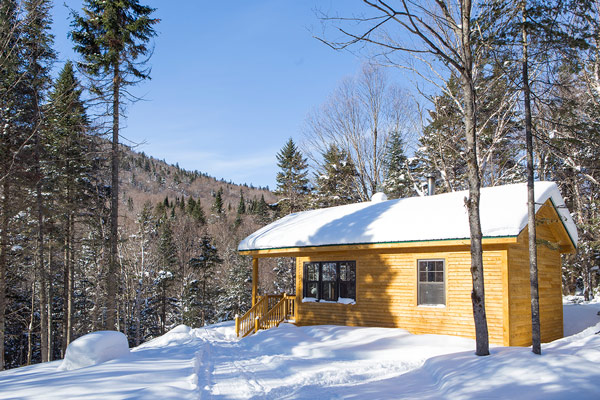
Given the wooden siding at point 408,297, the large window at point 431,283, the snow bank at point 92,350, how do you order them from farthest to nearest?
1. the large window at point 431,283
2. the wooden siding at point 408,297
3. the snow bank at point 92,350

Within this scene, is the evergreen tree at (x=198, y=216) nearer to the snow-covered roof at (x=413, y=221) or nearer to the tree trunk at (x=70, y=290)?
the tree trunk at (x=70, y=290)

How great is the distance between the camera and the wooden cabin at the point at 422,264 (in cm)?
1016

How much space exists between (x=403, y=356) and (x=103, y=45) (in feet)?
46.6

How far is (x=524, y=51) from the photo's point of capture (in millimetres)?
8289

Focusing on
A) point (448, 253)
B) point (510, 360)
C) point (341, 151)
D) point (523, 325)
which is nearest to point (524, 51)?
point (448, 253)

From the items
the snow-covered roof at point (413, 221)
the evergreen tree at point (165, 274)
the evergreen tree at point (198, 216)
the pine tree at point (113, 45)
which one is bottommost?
the evergreen tree at point (165, 274)

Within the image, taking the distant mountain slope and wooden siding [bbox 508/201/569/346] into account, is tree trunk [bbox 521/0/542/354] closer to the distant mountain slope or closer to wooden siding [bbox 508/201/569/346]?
wooden siding [bbox 508/201/569/346]

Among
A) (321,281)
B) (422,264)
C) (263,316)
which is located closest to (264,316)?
(263,316)

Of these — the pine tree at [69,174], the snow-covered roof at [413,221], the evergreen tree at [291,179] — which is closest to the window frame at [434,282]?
the snow-covered roof at [413,221]

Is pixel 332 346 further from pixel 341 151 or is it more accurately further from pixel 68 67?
pixel 68 67

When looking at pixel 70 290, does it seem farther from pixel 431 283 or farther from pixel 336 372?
pixel 431 283

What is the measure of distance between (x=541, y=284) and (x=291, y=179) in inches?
856

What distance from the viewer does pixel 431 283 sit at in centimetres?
1120

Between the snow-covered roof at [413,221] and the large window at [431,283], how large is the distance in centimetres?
101
